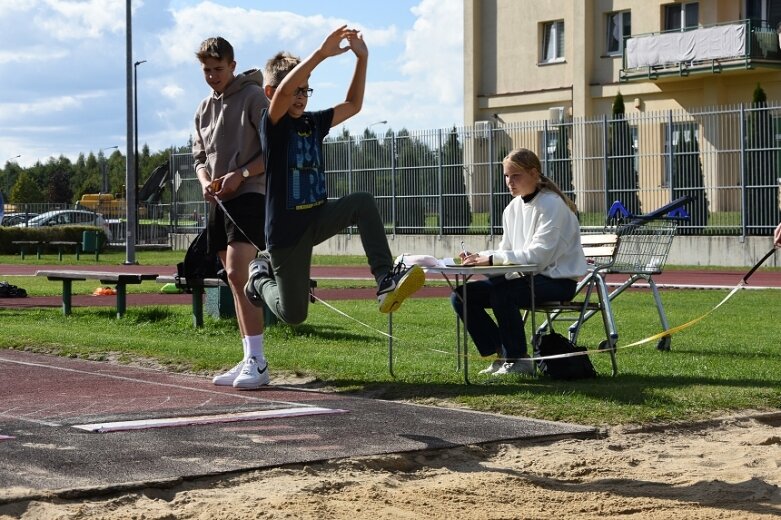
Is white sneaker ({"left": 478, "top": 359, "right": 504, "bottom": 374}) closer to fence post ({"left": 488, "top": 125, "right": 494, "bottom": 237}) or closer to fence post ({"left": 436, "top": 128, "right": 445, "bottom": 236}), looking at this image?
fence post ({"left": 488, "top": 125, "right": 494, "bottom": 237})

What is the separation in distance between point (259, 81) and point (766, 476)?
4.70 m

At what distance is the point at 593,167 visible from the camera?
31938 millimetres

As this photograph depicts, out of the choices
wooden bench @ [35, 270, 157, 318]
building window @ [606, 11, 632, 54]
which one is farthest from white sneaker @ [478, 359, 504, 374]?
building window @ [606, 11, 632, 54]

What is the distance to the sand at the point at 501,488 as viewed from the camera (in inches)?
219

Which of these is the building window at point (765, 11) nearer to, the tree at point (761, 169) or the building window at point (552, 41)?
the building window at point (552, 41)

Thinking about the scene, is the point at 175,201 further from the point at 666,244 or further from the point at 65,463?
the point at 65,463

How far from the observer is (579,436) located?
7383 millimetres

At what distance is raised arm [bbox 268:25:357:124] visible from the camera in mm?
7988

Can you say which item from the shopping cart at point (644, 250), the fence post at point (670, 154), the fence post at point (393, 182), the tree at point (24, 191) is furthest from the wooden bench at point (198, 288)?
the tree at point (24, 191)

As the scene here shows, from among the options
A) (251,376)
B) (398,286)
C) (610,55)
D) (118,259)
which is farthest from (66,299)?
(610,55)

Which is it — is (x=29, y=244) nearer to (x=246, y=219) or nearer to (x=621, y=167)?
(x=621, y=167)

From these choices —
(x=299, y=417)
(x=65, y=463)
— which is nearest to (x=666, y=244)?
(x=299, y=417)

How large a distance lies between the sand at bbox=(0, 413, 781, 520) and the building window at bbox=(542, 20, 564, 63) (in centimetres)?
4171

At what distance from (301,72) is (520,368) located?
2.91m
